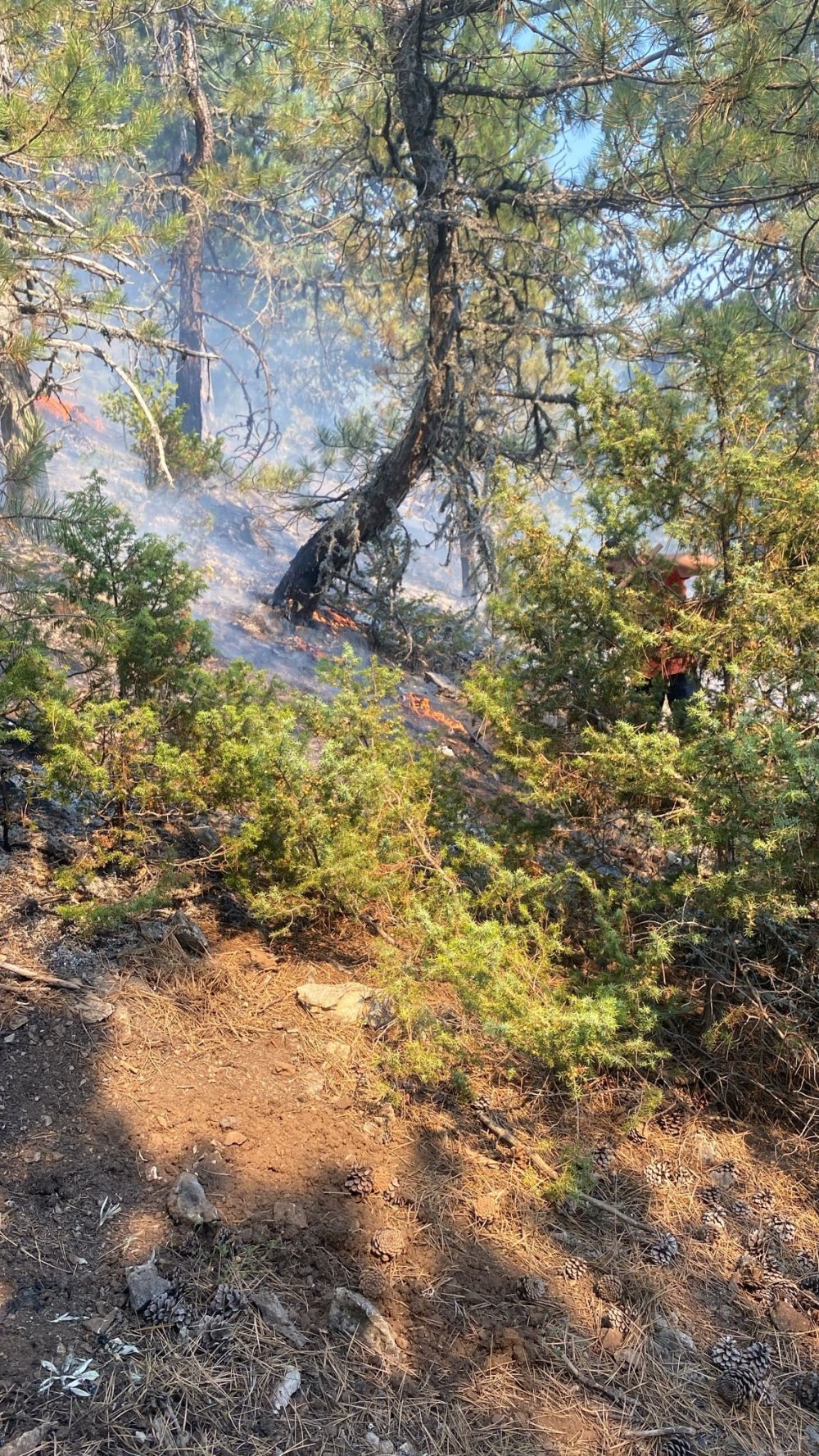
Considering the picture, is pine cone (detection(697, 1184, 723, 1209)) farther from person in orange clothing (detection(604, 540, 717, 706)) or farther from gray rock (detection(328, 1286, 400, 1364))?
person in orange clothing (detection(604, 540, 717, 706))

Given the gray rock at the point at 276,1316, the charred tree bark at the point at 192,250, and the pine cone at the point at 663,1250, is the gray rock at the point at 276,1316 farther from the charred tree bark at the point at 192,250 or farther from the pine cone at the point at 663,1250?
the charred tree bark at the point at 192,250

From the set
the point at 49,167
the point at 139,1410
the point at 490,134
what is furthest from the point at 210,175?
the point at 139,1410

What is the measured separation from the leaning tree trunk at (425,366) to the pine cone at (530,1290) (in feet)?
17.0

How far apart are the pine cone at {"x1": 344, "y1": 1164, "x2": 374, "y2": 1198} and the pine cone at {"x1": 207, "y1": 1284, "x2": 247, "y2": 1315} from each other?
420 mm

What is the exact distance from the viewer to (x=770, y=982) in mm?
2918

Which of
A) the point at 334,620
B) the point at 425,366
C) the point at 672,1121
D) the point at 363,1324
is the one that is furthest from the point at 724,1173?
the point at 334,620

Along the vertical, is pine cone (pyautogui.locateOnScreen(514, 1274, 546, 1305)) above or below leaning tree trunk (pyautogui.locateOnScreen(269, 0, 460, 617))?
below

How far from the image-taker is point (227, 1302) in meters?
1.94

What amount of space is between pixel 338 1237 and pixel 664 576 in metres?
2.72

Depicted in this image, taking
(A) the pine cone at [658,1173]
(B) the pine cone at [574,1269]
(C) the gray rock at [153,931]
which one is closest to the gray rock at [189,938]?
(C) the gray rock at [153,931]

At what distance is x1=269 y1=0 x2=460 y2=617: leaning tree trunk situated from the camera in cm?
508

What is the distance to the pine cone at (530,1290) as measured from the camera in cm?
222

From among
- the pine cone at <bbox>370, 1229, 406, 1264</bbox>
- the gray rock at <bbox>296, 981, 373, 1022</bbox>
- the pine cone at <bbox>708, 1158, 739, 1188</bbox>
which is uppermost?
the pine cone at <bbox>708, 1158, 739, 1188</bbox>

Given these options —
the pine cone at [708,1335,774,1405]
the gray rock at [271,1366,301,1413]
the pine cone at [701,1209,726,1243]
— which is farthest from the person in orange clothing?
the gray rock at [271,1366,301,1413]
